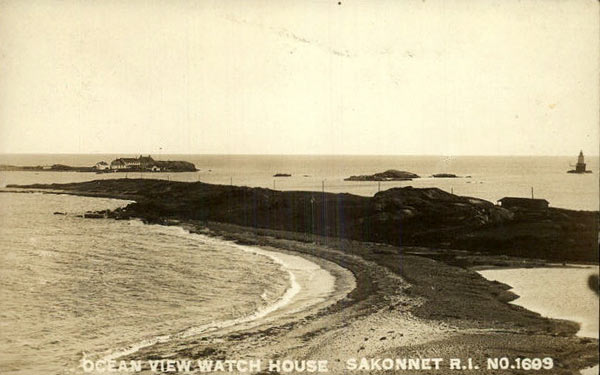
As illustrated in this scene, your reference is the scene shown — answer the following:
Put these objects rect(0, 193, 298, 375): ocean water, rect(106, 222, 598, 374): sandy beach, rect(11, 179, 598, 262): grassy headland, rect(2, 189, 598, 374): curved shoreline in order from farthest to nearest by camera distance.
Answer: rect(11, 179, 598, 262): grassy headland < rect(0, 193, 298, 375): ocean water < rect(2, 189, 598, 374): curved shoreline < rect(106, 222, 598, 374): sandy beach

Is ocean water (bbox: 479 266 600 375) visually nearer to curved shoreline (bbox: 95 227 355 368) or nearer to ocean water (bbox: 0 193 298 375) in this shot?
curved shoreline (bbox: 95 227 355 368)

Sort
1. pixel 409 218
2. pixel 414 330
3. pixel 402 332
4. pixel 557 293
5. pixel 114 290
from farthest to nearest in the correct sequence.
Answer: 1. pixel 409 218
2. pixel 114 290
3. pixel 557 293
4. pixel 414 330
5. pixel 402 332

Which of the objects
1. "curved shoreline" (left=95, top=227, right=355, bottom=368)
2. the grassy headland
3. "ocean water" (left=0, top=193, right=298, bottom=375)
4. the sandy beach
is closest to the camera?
the sandy beach

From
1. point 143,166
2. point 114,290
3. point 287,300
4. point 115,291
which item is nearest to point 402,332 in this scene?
point 287,300

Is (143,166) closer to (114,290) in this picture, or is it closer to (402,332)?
(114,290)

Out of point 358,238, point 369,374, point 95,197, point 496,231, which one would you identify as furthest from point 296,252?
point 95,197

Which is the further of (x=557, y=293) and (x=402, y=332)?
(x=557, y=293)

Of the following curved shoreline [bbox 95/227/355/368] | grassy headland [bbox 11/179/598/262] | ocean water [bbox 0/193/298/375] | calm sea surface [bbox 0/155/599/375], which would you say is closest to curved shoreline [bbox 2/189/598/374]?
curved shoreline [bbox 95/227/355/368]

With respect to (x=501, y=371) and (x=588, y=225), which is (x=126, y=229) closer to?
(x=588, y=225)

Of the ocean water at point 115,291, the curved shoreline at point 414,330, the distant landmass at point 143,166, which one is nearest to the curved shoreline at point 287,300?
the ocean water at point 115,291

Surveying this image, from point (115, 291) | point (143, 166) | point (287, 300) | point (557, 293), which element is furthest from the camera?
point (143, 166)
